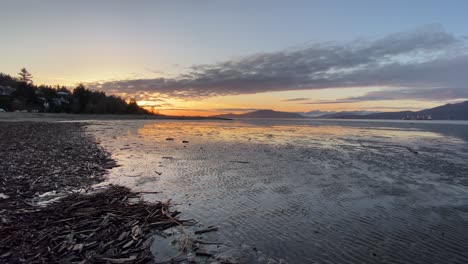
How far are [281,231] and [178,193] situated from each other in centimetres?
456

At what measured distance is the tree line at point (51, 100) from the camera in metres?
94.9

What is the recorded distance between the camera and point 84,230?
21.1 ft

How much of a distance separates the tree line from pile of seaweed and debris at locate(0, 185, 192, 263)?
9939cm

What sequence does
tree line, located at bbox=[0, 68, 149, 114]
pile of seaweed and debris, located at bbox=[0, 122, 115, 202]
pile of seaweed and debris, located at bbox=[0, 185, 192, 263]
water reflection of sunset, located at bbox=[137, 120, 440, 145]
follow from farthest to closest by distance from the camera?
tree line, located at bbox=[0, 68, 149, 114]
water reflection of sunset, located at bbox=[137, 120, 440, 145]
pile of seaweed and debris, located at bbox=[0, 122, 115, 202]
pile of seaweed and debris, located at bbox=[0, 185, 192, 263]

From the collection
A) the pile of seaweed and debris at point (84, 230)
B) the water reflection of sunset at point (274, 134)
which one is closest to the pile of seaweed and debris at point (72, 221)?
the pile of seaweed and debris at point (84, 230)

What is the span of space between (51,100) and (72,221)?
396 ft

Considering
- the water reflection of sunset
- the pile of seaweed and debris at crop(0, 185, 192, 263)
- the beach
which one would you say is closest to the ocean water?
the beach

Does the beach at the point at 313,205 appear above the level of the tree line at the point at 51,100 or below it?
below

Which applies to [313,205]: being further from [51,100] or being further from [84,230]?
[51,100]

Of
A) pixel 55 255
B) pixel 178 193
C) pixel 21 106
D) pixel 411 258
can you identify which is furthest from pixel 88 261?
pixel 21 106

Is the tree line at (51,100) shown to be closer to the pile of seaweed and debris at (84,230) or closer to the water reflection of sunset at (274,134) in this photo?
the water reflection of sunset at (274,134)

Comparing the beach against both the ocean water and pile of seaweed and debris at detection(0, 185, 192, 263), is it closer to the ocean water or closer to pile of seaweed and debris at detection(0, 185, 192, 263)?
the ocean water

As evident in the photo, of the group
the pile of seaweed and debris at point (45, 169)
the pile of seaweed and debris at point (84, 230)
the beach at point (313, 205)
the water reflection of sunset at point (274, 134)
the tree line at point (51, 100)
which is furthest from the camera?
the tree line at point (51, 100)

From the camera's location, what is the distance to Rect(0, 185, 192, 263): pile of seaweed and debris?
5.39 metres
